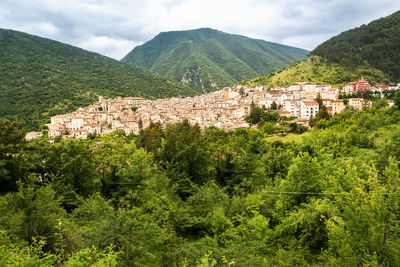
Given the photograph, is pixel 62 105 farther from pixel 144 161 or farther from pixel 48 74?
pixel 144 161

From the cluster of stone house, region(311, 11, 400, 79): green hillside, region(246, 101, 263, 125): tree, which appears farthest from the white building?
region(311, 11, 400, 79): green hillside

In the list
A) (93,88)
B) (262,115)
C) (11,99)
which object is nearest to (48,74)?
(93,88)

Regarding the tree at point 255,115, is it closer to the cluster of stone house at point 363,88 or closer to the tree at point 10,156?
the cluster of stone house at point 363,88

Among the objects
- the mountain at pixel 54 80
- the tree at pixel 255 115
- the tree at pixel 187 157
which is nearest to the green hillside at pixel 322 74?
the tree at pixel 255 115

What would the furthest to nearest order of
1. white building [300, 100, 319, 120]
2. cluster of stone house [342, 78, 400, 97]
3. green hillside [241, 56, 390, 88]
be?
green hillside [241, 56, 390, 88] → cluster of stone house [342, 78, 400, 97] → white building [300, 100, 319, 120]

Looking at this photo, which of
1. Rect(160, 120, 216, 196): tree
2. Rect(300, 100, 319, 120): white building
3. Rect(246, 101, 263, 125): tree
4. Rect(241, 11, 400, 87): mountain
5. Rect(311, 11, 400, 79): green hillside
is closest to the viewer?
Rect(160, 120, 216, 196): tree

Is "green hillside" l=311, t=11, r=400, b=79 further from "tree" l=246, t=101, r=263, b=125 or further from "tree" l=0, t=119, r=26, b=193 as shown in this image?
"tree" l=0, t=119, r=26, b=193

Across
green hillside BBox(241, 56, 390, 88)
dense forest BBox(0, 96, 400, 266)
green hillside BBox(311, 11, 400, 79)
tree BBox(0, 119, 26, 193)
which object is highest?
green hillside BBox(311, 11, 400, 79)

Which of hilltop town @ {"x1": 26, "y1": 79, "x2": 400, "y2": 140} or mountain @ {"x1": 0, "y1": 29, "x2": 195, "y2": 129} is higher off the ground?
mountain @ {"x1": 0, "y1": 29, "x2": 195, "y2": 129}
